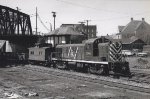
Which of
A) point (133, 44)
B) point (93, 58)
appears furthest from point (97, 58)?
point (133, 44)

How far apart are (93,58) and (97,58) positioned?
583 millimetres

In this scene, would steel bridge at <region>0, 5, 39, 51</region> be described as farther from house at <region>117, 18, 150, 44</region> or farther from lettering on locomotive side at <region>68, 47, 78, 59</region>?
house at <region>117, 18, 150, 44</region>

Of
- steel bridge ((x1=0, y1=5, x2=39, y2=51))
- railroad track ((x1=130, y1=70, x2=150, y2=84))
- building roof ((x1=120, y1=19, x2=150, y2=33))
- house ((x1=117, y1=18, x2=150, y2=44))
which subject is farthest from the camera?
building roof ((x1=120, y1=19, x2=150, y2=33))

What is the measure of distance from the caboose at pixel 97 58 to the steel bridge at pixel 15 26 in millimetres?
22235

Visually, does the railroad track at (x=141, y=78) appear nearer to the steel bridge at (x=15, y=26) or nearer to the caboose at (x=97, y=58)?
the caboose at (x=97, y=58)

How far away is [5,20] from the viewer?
53.2 metres

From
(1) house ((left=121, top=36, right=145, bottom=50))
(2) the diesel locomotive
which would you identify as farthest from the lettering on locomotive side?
(1) house ((left=121, top=36, right=145, bottom=50))

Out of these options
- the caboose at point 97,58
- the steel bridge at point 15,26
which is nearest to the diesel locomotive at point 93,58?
the caboose at point 97,58

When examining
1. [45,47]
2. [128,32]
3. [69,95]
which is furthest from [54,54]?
[128,32]

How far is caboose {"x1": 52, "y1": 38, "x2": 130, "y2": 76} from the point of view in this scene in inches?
877

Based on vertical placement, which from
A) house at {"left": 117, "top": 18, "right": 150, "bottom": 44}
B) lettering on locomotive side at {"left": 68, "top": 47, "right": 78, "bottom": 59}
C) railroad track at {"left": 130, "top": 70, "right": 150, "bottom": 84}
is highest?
house at {"left": 117, "top": 18, "right": 150, "bottom": 44}

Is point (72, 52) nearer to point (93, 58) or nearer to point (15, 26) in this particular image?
point (93, 58)

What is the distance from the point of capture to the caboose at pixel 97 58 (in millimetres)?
22266

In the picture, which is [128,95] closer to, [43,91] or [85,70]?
[43,91]
